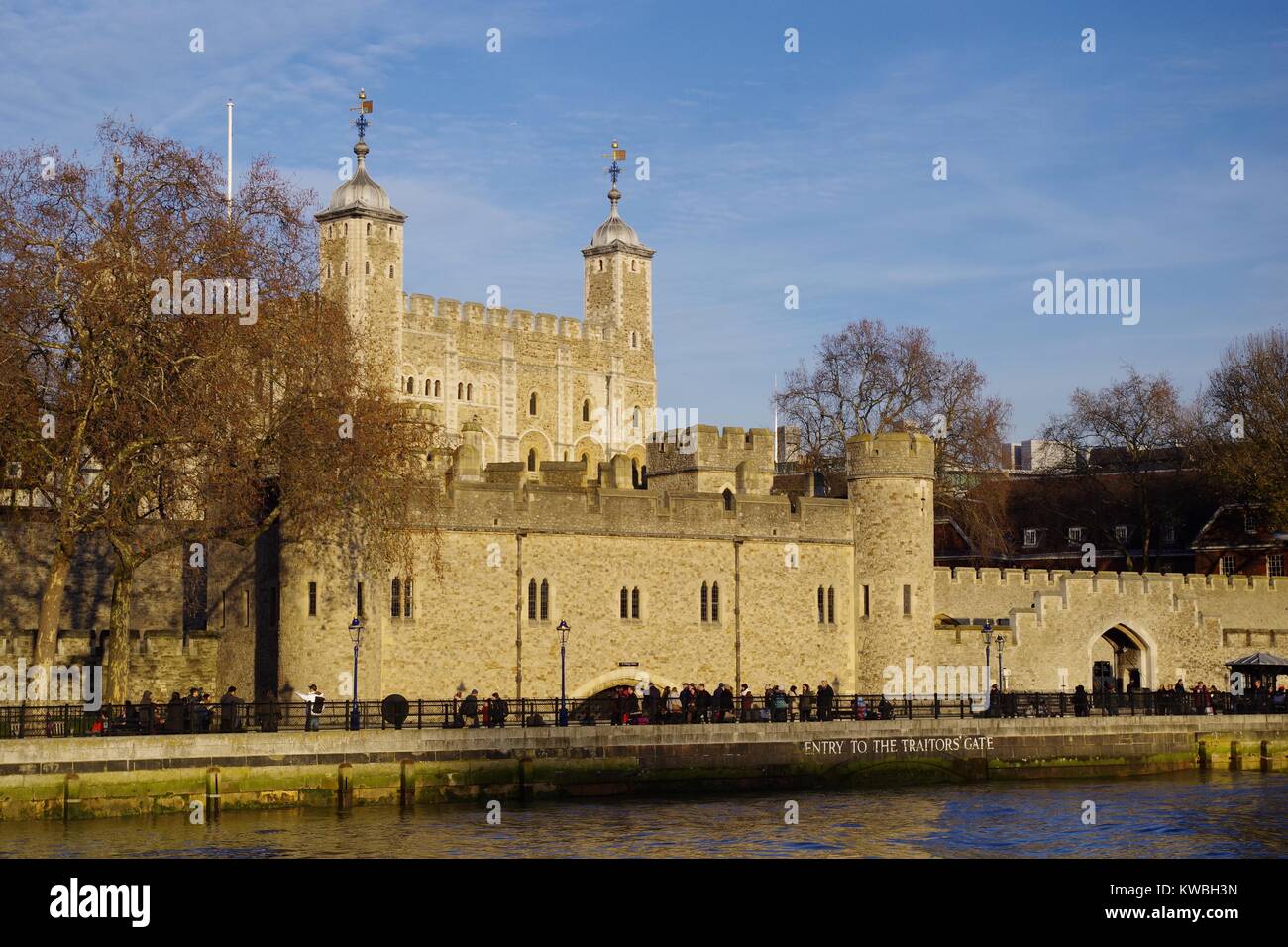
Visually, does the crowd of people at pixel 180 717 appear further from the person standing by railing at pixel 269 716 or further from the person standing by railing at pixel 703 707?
the person standing by railing at pixel 703 707

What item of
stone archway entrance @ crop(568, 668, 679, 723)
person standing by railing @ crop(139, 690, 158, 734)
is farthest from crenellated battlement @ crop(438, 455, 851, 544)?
person standing by railing @ crop(139, 690, 158, 734)

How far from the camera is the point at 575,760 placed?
37.2 meters

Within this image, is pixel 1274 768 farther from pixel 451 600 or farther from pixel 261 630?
pixel 261 630

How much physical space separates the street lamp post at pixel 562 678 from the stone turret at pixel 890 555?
30.7 ft

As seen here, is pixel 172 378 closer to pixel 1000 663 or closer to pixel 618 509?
pixel 618 509

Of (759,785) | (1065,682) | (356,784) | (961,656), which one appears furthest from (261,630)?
(1065,682)

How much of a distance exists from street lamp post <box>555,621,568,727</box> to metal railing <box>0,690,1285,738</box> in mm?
293

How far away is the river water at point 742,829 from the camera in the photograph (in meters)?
29.8

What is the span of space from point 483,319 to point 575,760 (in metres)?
60.5

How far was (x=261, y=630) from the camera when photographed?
42438 mm
